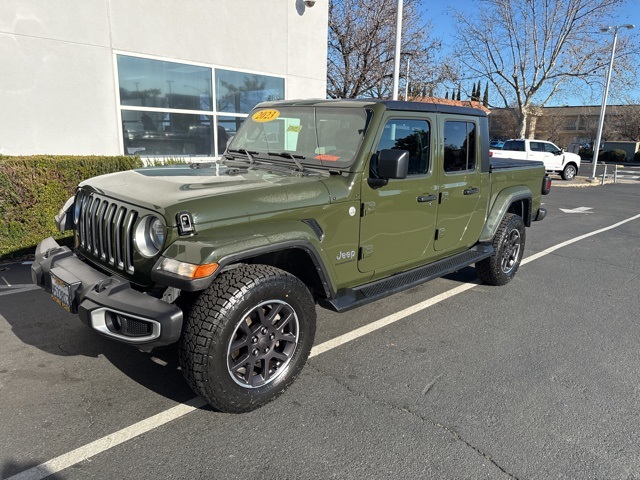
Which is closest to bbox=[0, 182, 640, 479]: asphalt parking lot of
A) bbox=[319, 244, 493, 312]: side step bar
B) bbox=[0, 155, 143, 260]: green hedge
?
bbox=[319, 244, 493, 312]: side step bar

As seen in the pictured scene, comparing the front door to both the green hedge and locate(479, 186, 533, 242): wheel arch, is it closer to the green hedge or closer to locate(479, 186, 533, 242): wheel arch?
locate(479, 186, 533, 242): wheel arch

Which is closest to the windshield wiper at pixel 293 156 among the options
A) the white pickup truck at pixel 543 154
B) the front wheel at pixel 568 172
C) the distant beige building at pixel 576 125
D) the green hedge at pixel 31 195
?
the green hedge at pixel 31 195

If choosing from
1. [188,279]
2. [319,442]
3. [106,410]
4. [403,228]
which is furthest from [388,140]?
[106,410]

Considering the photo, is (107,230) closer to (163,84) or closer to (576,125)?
(163,84)

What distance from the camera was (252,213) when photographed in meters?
2.82

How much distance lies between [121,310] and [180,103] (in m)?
7.88

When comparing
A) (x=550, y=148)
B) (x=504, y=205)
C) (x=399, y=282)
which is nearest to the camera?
(x=399, y=282)

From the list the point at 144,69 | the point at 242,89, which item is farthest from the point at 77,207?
the point at 242,89

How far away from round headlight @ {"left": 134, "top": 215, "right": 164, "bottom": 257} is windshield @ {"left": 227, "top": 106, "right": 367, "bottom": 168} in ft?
4.27

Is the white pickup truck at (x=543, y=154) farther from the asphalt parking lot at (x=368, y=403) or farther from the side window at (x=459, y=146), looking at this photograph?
the asphalt parking lot at (x=368, y=403)

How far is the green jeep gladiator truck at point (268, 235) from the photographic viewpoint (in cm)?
258

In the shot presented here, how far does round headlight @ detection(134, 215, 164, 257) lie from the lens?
8.86 ft

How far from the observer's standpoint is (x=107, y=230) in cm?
301

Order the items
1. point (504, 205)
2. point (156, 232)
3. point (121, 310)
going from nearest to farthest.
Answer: point (121, 310), point (156, 232), point (504, 205)
